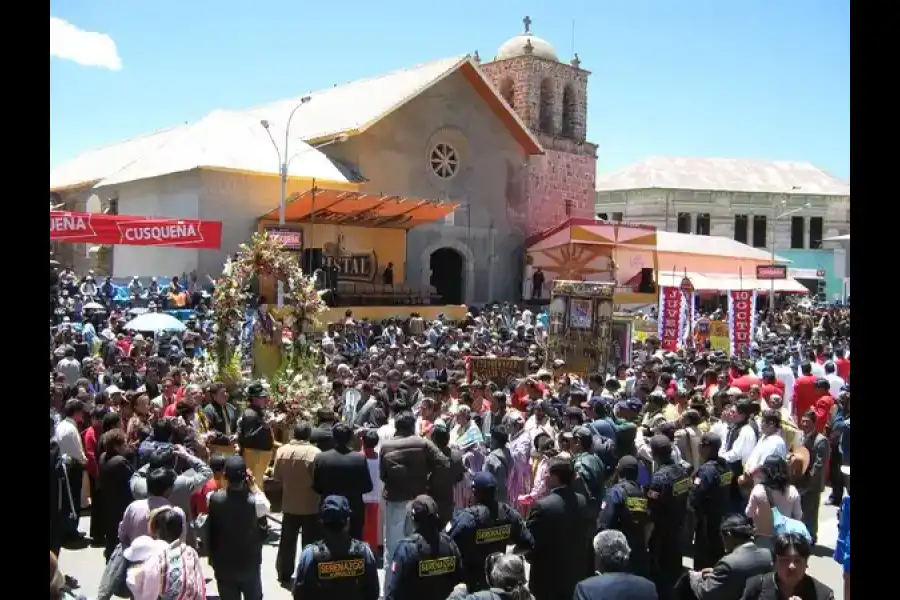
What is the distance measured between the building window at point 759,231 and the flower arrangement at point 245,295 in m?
49.5

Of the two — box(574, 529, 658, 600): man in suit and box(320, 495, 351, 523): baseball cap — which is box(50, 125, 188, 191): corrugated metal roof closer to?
box(320, 495, 351, 523): baseball cap

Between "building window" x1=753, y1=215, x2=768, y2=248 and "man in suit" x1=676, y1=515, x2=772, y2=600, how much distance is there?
183ft

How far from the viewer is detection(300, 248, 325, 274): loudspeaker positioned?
1115 inches

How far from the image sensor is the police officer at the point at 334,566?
475cm

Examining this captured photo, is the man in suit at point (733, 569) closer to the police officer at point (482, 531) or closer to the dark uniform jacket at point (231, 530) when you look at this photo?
the police officer at point (482, 531)

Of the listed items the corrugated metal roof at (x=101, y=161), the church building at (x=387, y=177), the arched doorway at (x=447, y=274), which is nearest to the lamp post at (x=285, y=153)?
the church building at (x=387, y=177)

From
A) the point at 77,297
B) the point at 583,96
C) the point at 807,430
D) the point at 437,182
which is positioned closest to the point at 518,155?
the point at 437,182

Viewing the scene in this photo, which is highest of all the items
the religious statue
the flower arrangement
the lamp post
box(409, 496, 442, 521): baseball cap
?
the lamp post

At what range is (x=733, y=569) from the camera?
4.77 m

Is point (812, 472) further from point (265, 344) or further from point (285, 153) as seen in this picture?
point (285, 153)

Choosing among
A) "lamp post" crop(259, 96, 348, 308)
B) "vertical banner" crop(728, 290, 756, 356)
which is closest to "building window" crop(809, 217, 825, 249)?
"lamp post" crop(259, 96, 348, 308)

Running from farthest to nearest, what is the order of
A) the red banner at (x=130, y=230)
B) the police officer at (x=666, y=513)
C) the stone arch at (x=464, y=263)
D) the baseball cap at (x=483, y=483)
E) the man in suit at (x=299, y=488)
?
the stone arch at (x=464, y=263) < the red banner at (x=130, y=230) < the man in suit at (x=299, y=488) < the police officer at (x=666, y=513) < the baseball cap at (x=483, y=483)
